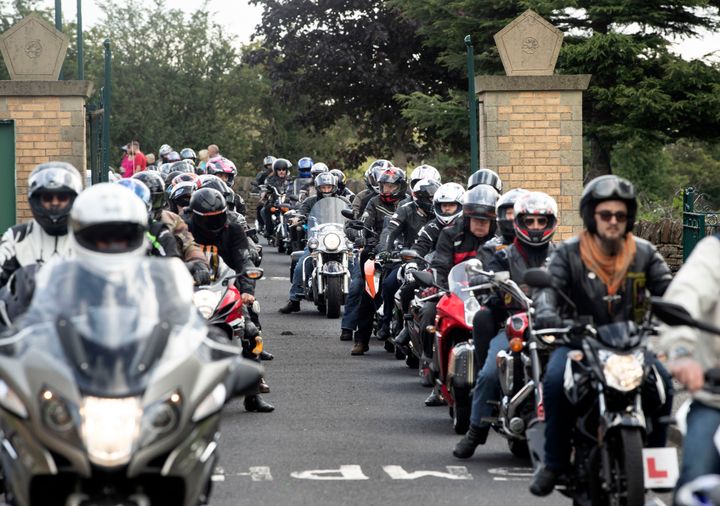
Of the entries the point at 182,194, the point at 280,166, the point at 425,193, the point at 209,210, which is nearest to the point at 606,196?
the point at 209,210

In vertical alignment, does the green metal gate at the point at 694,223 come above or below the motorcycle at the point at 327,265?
above

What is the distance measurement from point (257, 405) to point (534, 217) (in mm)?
3739

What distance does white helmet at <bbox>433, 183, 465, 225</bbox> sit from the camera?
14.9 m

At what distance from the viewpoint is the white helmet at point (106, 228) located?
6785 millimetres

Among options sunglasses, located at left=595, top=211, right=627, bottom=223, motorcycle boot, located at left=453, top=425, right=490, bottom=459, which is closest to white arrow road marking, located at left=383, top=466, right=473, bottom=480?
motorcycle boot, located at left=453, top=425, right=490, bottom=459

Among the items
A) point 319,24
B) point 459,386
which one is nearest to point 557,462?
point 459,386

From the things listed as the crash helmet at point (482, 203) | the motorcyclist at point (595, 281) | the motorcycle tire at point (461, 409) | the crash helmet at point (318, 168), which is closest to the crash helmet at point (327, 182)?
the crash helmet at point (318, 168)

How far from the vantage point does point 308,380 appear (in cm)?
1585

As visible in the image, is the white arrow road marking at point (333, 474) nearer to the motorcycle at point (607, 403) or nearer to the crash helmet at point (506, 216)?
the crash helmet at point (506, 216)

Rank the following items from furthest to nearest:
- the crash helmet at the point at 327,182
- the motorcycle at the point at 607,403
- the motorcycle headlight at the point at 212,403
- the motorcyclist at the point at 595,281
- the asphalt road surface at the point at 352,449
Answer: the crash helmet at the point at 327,182, the asphalt road surface at the point at 352,449, the motorcyclist at the point at 595,281, the motorcycle at the point at 607,403, the motorcycle headlight at the point at 212,403

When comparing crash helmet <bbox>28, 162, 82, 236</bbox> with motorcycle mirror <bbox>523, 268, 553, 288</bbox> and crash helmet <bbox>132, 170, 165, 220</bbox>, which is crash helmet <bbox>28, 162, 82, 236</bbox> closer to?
motorcycle mirror <bbox>523, 268, 553, 288</bbox>

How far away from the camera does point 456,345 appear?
12.1 meters

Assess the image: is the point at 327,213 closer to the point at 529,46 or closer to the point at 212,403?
the point at 529,46

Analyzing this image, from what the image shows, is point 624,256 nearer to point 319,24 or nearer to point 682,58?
point 682,58
